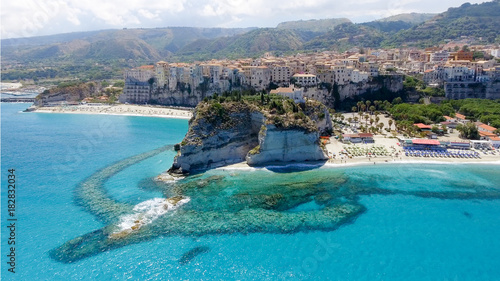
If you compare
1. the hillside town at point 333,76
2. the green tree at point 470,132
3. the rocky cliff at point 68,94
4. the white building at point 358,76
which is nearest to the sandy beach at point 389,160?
the green tree at point 470,132

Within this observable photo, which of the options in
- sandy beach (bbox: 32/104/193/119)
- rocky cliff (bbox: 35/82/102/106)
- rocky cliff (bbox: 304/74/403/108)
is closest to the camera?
rocky cliff (bbox: 304/74/403/108)

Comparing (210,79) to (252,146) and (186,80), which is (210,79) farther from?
(252,146)

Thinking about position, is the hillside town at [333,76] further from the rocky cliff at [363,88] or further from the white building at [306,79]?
the rocky cliff at [363,88]

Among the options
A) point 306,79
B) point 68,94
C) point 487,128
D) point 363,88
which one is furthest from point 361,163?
point 68,94

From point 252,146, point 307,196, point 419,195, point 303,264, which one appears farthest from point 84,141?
point 419,195

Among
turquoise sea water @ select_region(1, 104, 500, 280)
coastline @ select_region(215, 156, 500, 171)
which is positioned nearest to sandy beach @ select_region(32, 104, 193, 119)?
turquoise sea water @ select_region(1, 104, 500, 280)

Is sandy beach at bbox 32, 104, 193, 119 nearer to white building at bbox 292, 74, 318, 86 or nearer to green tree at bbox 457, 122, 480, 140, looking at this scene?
white building at bbox 292, 74, 318, 86
